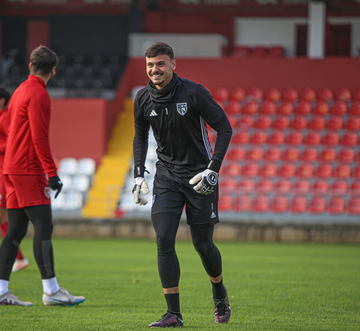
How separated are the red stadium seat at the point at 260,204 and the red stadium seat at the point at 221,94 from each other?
498 cm

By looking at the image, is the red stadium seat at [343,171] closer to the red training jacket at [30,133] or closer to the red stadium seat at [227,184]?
the red stadium seat at [227,184]

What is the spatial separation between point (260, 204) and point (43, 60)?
37.2 ft

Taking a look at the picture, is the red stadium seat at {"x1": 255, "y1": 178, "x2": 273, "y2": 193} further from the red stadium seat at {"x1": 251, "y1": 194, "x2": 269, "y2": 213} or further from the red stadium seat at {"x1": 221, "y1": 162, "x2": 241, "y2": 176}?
the red stadium seat at {"x1": 221, "y1": 162, "x2": 241, "y2": 176}

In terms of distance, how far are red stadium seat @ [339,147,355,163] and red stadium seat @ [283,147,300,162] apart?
119cm

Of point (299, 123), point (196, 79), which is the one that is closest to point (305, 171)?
point (299, 123)

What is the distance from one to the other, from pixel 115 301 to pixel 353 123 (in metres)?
14.5

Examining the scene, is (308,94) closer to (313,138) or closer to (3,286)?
(313,138)

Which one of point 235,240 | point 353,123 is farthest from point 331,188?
point 235,240

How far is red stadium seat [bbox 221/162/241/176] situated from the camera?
1745 cm

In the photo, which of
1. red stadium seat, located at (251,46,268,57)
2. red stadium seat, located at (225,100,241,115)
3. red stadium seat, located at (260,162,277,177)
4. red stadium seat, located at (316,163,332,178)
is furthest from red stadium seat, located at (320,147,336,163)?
red stadium seat, located at (251,46,268,57)

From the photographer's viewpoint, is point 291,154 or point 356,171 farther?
point 291,154

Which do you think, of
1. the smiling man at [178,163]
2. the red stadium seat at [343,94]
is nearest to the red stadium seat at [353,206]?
the red stadium seat at [343,94]

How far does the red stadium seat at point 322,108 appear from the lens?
19375 millimetres

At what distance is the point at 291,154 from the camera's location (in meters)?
18.0
